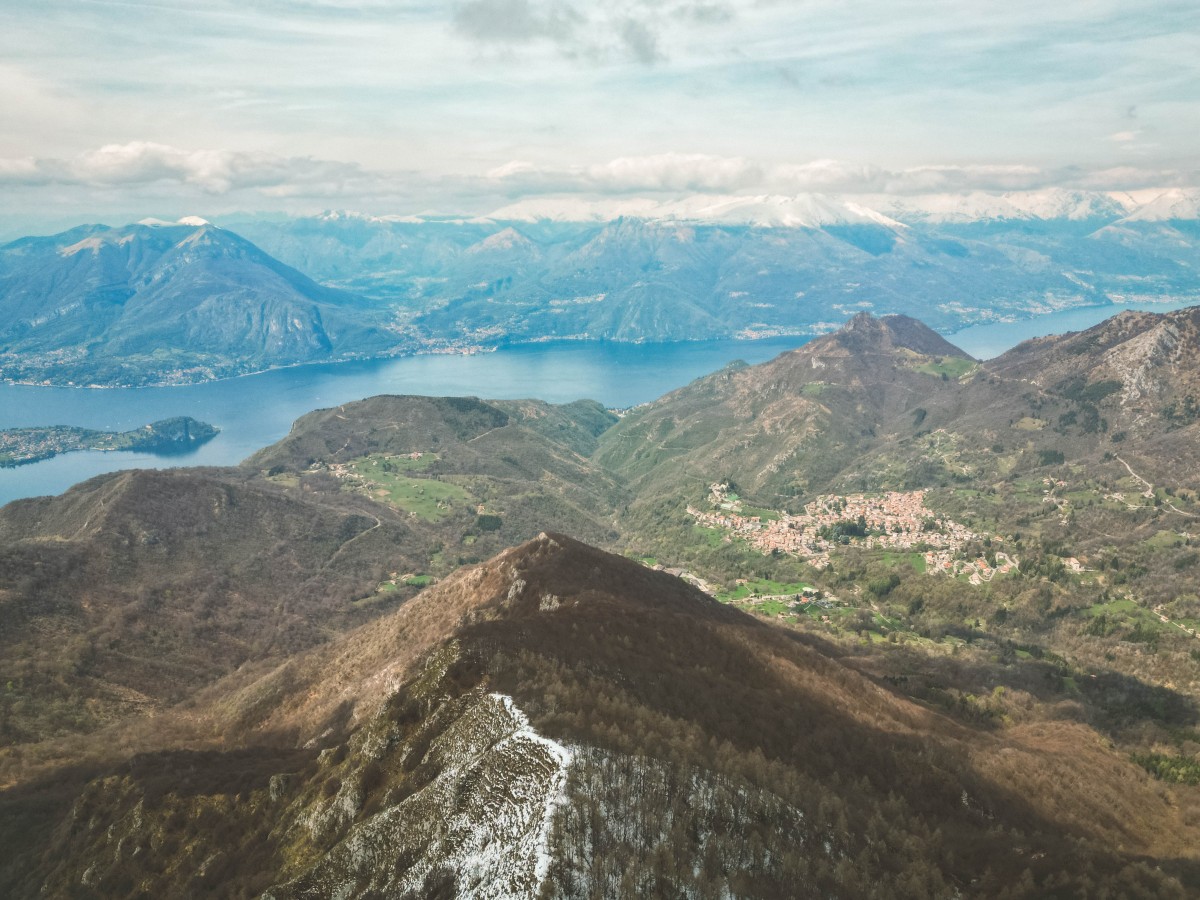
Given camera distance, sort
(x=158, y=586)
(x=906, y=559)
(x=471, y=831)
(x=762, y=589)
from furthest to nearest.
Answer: (x=906, y=559)
(x=762, y=589)
(x=158, y=586)
(x=471, y=831)

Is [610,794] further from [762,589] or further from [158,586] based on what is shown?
[762,589]

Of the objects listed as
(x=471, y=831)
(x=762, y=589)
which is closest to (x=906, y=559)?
(x=762, y=589)

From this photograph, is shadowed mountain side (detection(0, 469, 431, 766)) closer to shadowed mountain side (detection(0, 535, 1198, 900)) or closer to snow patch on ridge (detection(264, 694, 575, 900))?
shadowed mountain side (detection(0, 535, 1198, 900))

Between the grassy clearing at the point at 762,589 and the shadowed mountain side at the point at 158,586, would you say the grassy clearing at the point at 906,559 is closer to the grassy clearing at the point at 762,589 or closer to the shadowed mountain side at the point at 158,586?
the grassy clearing at the point at 762,589

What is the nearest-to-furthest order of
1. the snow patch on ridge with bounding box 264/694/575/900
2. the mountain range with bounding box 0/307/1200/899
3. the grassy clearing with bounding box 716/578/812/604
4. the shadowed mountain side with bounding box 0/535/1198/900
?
the snow patch on ridge with bounding box 264/694/575/900, the shadowed mountain side with bounding box 0/535/1198/900, the mountain range with bounding box 0/307/1200/899, the grassy clearing with bounding box 716/578/812/604

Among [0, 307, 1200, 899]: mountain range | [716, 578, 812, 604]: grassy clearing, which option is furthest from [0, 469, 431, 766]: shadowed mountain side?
[716, 578, 812, 604]: grassy clearing

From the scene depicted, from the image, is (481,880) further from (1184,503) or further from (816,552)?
(1184,503)

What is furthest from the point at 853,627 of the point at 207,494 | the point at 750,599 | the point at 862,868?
the point at 207,494

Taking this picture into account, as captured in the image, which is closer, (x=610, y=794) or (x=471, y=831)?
(x=471, y=831)
